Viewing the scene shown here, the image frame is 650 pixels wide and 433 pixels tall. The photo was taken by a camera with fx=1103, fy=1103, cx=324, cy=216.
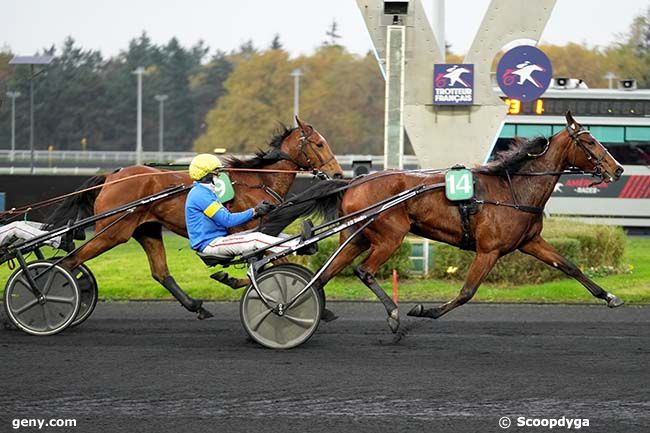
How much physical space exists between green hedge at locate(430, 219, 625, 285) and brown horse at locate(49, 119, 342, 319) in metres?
3.30

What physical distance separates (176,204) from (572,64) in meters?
38.4

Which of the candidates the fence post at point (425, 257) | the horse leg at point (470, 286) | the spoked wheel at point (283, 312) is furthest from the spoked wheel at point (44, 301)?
the fence post at point (425, 257)

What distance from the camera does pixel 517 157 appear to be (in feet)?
29.0

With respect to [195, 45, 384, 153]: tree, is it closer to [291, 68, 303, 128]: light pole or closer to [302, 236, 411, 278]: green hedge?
[291, 68, 303, 128]: light pole

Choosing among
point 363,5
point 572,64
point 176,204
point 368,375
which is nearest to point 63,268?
point 176,204

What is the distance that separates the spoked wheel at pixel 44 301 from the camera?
877 cm

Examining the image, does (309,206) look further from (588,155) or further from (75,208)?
(75,208)

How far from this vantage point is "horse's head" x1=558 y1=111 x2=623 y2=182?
878cm

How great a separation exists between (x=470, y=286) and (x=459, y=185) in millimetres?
785

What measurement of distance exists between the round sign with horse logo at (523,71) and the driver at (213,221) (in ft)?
16.9

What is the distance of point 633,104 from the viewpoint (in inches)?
882

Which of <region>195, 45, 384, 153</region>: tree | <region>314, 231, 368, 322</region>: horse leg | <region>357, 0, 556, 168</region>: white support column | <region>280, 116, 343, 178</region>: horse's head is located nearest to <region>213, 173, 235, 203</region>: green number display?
<region>280, 116, 343, 178</region>: horse's head

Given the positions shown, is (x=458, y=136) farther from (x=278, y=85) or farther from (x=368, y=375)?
(x=278, y=85)

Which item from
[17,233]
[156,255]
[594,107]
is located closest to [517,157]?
[156,255]
